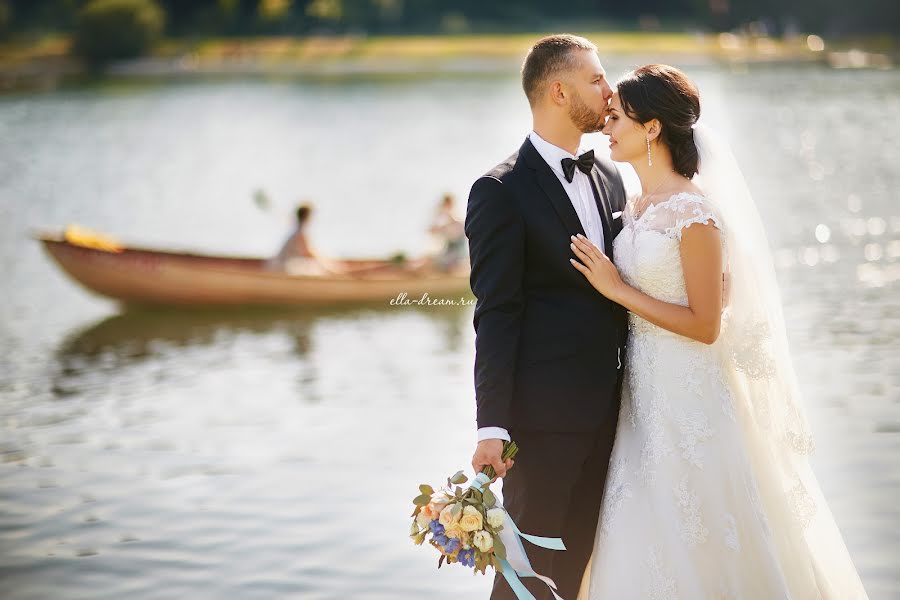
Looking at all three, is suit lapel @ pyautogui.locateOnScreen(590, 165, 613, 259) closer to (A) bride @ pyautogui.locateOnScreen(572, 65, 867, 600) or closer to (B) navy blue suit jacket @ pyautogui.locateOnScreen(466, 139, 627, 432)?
(A) bride @ pyautogui.locateOnScreen(572, 65, 867, 600)

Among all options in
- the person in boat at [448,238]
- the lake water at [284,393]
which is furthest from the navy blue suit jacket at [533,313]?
the person in boat at [448,238]

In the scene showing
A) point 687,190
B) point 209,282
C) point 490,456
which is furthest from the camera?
point 209,282

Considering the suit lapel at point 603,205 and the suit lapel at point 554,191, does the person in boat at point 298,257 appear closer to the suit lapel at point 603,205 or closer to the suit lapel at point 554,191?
the suit lapel at point 603,205

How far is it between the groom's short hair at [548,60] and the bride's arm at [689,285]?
534 millimetres

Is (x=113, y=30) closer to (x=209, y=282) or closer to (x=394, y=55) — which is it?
(x=394, y=55)

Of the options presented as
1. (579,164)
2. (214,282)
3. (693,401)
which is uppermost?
(579,164)

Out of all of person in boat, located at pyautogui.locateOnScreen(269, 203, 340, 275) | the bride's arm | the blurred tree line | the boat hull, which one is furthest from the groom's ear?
the blurred tree line

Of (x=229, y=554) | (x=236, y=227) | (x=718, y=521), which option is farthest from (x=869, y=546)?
(x=236, y=227)

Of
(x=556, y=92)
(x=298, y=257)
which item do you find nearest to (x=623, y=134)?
(x=556, y=92)

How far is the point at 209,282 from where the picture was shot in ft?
43.8

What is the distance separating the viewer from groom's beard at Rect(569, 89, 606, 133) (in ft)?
12.4

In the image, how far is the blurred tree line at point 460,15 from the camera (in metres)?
67.8

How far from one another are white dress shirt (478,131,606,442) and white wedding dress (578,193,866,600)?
0.10m

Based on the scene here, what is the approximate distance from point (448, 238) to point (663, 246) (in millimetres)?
10080
